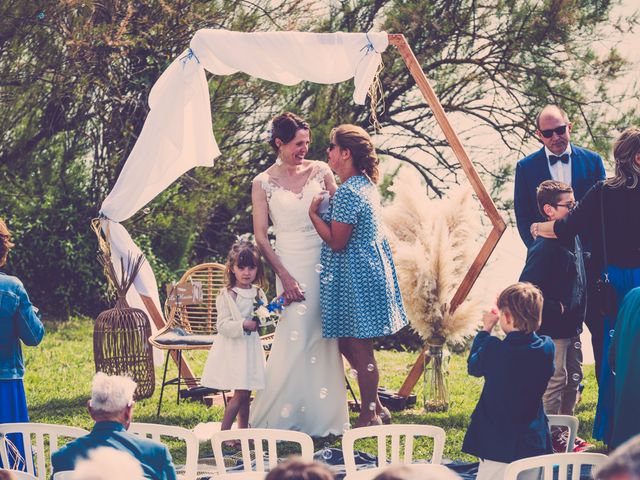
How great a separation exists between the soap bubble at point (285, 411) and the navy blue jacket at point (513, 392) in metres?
2.07

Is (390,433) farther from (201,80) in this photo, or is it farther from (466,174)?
(201,80)

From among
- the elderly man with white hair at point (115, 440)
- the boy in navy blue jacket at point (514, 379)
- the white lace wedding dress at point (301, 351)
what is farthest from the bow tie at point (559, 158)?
the elderly man with white hair at point (115, 440)

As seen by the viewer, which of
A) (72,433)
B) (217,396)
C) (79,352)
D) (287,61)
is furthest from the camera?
(79,352)

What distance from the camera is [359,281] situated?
6566mm

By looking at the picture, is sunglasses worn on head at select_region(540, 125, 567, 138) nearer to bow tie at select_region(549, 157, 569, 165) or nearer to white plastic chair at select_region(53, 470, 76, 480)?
bow tie at select_region(549, 157, 569, 165)

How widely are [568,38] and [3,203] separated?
687cm

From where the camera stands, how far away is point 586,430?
672cm

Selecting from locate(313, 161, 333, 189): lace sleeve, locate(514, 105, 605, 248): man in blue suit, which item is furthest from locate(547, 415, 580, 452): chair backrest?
locate(313, 161, 333, 189): lace sleeve

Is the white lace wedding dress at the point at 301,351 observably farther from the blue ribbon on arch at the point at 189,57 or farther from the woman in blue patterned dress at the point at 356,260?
the blue ribbon on arch at the point at 189,57

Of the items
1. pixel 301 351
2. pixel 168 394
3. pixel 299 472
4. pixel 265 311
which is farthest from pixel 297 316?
pixel 299 472

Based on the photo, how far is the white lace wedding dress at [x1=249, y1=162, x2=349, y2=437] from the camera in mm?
6684

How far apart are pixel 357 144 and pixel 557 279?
4.84ft

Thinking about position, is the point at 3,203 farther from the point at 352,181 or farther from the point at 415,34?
the point at 352,181

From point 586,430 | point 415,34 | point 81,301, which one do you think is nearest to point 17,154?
point 81,301
